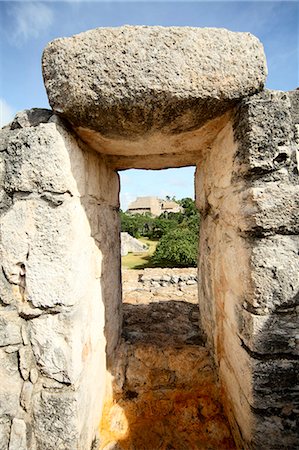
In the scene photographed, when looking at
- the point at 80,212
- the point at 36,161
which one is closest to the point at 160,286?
the point at 80,212

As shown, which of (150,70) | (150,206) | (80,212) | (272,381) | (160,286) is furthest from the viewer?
(150,206)

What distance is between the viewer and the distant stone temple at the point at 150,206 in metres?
35.6

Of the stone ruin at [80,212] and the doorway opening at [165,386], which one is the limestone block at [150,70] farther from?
the doorway opening at [165,386]

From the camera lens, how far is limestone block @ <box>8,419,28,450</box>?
4.17 ft

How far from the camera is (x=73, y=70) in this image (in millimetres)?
1193

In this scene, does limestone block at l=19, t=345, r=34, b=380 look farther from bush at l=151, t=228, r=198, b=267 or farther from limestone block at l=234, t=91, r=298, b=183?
bush at l=151, t=228, r=198, b=267

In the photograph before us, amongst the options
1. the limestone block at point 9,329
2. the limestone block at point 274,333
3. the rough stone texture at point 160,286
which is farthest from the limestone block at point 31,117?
the rough stone texture at point 160,286

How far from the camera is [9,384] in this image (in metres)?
1.29

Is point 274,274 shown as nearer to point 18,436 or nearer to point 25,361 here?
point 25,361

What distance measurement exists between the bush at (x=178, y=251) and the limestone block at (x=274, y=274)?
6.24 m

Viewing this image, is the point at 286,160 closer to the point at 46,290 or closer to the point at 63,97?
the point at 63,97

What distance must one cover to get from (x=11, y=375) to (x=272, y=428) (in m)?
1.27

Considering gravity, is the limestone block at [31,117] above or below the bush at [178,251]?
above

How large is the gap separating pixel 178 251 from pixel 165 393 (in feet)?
19.3
